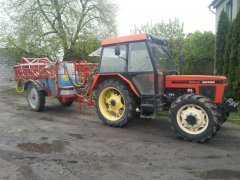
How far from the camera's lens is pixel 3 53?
57.4 ft

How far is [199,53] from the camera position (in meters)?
17.8

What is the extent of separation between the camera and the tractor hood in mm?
6047

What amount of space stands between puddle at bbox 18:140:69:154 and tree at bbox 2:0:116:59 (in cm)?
1105

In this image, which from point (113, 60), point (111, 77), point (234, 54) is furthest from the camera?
point (234, 54)

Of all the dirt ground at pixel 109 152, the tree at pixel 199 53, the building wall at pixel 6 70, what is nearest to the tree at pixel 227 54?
the tree at pixel 199 53

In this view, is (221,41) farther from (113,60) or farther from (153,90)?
(153,90)

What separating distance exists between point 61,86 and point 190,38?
12.4m

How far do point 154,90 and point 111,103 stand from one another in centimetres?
124

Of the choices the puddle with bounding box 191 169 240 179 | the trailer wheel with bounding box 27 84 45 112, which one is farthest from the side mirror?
the trailer wheel with bounding box 27 84 45 112

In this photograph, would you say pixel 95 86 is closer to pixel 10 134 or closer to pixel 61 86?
pixel 61 86

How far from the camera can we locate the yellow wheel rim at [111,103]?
7.18 meters

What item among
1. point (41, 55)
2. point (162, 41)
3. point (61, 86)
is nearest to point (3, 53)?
point (41, 55)

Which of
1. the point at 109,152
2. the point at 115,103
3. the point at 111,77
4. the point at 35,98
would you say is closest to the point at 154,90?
the point at 115,103

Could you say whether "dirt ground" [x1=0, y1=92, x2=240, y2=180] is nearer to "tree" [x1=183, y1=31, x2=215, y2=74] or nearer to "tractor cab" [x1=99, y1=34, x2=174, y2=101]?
"tractor cab" [x1=99, y1=34, x2=174, y2=101]
